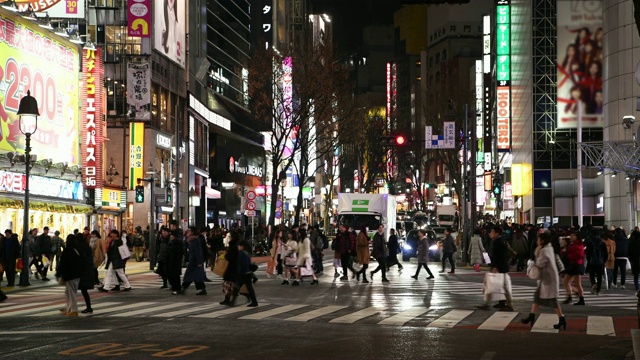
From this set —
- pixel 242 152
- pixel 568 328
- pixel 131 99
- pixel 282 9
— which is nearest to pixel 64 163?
pixel 131 99

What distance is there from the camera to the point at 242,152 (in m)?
97.0

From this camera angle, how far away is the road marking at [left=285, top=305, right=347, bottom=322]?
63.7ft

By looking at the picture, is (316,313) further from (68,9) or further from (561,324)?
(68,9)

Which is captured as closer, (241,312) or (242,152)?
(241,312)

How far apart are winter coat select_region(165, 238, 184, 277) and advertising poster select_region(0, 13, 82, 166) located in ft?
44.7

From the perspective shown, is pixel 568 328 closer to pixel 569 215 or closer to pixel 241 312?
pixel 241 312

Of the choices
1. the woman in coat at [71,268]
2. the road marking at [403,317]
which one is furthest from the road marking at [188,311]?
the road marking at [403,317]

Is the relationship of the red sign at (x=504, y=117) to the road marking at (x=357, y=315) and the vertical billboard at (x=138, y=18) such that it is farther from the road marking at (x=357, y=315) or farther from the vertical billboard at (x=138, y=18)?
the road marking at (x=357, y=315)

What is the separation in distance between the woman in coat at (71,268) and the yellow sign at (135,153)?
3967 cm

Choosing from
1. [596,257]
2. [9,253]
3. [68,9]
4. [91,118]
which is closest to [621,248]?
[596,257]

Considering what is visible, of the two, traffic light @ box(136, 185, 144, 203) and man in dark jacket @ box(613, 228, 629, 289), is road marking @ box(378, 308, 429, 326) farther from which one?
traffic light @ box(136, 185, 144, 203)

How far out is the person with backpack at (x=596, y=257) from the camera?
87.6ft

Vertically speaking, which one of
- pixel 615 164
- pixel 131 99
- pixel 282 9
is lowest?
pixel 615 164

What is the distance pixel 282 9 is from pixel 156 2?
5125cm
